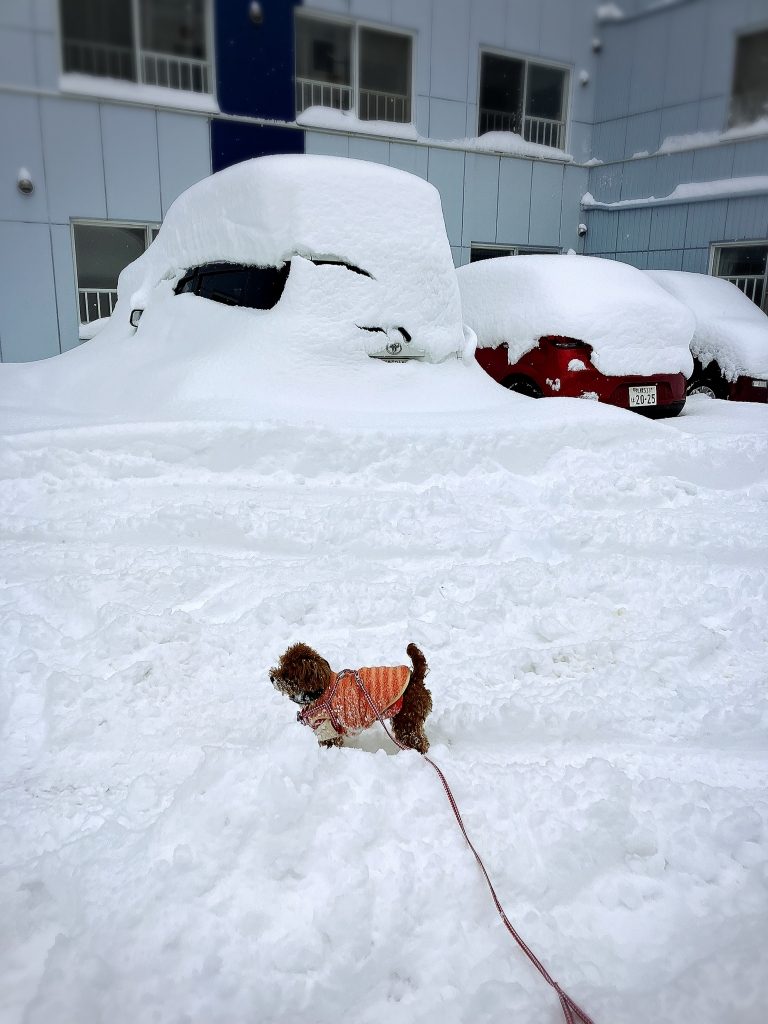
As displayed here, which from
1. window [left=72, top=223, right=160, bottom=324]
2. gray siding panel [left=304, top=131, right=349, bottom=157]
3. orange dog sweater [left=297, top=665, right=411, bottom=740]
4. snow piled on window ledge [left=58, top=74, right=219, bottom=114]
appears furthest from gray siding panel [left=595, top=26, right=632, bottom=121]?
window [left=72, top=223, right=160, bottom=324]

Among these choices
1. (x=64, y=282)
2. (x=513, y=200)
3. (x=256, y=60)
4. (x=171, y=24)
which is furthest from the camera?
(x=513, y=200)

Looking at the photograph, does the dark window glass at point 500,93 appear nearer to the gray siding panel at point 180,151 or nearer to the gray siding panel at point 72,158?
the gray siding panel at point 180,151

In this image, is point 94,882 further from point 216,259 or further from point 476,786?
point 216,259

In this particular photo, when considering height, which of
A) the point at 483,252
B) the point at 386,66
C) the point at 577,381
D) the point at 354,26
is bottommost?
the point at 577,381

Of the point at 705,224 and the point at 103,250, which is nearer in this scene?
the point at 103,250

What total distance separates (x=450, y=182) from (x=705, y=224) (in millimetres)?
4228

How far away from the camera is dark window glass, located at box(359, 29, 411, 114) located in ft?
27.6

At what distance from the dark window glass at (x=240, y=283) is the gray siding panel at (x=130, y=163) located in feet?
16.8

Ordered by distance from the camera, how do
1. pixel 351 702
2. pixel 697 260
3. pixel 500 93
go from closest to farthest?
pixel 351 702
pixel 500 93
pixel 697 260

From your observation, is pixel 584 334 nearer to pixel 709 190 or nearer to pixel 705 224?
pixel 709 190

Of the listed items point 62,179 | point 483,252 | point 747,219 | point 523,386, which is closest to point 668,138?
point 747,219

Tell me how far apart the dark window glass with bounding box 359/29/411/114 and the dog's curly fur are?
8.41 metres

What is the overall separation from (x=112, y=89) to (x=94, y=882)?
33.1ft

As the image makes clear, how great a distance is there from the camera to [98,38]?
6.57m
